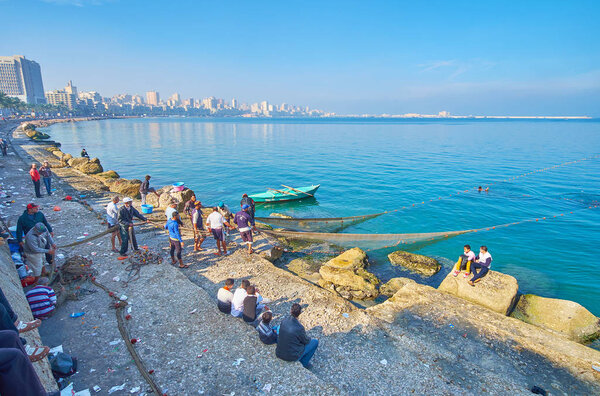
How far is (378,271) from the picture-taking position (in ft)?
48.4

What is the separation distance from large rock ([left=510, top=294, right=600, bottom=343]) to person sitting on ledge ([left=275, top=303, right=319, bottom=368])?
891cm

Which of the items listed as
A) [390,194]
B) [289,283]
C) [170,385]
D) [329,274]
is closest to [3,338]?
[170,385]

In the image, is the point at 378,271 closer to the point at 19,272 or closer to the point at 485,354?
the point at 485,354

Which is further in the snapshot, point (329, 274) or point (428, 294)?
point (329, 274)

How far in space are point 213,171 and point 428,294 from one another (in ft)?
121

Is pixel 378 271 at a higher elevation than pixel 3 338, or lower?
lower

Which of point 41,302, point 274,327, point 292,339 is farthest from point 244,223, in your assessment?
point 41,302

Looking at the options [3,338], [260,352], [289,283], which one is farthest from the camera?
[289,283]

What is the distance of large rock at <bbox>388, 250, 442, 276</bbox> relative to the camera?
48.7 feet

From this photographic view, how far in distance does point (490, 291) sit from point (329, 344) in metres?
6.72

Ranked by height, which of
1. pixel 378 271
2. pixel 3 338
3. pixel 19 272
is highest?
pixel 3 338

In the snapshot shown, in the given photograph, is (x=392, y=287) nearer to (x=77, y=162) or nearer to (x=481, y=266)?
(x=481, y=266)

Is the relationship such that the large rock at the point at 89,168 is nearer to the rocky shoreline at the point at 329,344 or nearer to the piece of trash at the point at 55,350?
the rocky shoreline at the point at 329,344

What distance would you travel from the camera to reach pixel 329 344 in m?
7.68
